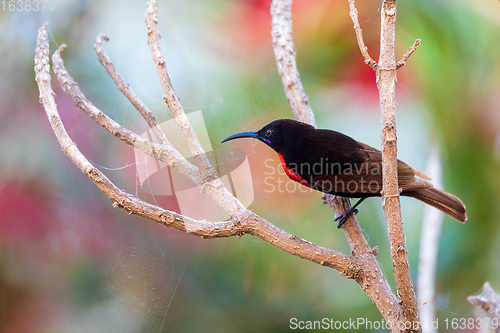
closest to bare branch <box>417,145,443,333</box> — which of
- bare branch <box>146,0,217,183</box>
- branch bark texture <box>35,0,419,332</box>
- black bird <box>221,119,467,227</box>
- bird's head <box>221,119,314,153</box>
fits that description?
black bird <box>221,119,467,227</box>

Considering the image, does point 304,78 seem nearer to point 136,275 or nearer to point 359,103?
point 359,103

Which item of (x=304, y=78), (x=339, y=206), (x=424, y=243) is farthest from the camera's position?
(x=304, y=78)

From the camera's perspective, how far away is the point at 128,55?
0.98 meters

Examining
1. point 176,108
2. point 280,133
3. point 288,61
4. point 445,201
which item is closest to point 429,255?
point 445,201

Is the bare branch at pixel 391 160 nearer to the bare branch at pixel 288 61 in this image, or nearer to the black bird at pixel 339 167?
the black bird at pixel 339 167

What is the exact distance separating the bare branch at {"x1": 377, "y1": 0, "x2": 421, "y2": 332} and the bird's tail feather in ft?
0.93

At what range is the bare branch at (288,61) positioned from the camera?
0.95 meters

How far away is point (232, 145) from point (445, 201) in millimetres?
524

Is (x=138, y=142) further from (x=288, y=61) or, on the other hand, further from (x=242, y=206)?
(x=288, y=61)

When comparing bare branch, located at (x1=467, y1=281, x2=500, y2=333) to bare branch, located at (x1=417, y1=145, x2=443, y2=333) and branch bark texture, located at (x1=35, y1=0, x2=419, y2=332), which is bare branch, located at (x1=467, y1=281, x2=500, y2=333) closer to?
branch bark texture, located at (x1=35, y1=0, x2=419, y2=332)

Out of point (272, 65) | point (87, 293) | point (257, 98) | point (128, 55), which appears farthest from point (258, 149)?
point (87, 293)

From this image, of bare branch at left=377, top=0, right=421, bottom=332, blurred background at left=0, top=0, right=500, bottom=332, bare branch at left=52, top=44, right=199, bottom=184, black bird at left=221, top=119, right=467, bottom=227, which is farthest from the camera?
blurred background at left=0, top=0, right=500, bottom=332

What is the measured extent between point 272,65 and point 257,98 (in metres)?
0.14

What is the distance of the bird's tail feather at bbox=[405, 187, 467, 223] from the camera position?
0.80 m
